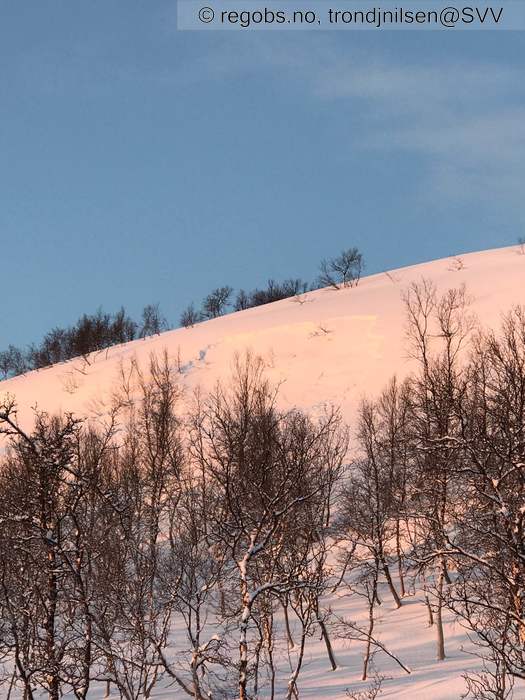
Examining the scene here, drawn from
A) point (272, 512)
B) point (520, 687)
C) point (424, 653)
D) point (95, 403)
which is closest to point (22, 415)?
point (95, 403)

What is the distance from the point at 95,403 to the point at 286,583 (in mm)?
47673

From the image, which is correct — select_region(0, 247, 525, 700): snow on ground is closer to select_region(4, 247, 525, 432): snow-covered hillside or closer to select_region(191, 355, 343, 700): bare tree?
select_region(4, 247, 525, 432): snow-covered hillside

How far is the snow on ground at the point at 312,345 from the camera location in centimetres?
5228

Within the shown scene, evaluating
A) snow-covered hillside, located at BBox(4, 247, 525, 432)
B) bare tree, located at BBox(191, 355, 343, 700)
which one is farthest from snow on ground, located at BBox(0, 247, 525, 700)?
bare tree, located at BBox(191, 355, 343, 700)

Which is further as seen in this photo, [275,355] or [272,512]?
[275,355]

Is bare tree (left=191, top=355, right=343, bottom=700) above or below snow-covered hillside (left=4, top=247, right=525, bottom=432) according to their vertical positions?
below

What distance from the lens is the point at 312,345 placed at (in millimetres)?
56312

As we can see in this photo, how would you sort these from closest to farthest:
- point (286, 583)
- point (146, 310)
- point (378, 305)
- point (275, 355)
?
point (286, 583) → point (275, 355) → point (378, 305) → point (146, 310)

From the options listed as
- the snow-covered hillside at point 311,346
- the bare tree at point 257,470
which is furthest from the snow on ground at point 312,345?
the bare tree at point 257,470

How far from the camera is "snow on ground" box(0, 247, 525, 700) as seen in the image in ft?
172

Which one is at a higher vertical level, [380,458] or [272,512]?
Result: [380,458]

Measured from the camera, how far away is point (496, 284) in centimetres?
5781

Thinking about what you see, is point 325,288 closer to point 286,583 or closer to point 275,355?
point 275,355

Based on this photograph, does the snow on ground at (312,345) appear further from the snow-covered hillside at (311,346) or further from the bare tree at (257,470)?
the bare tree at (257,470)
